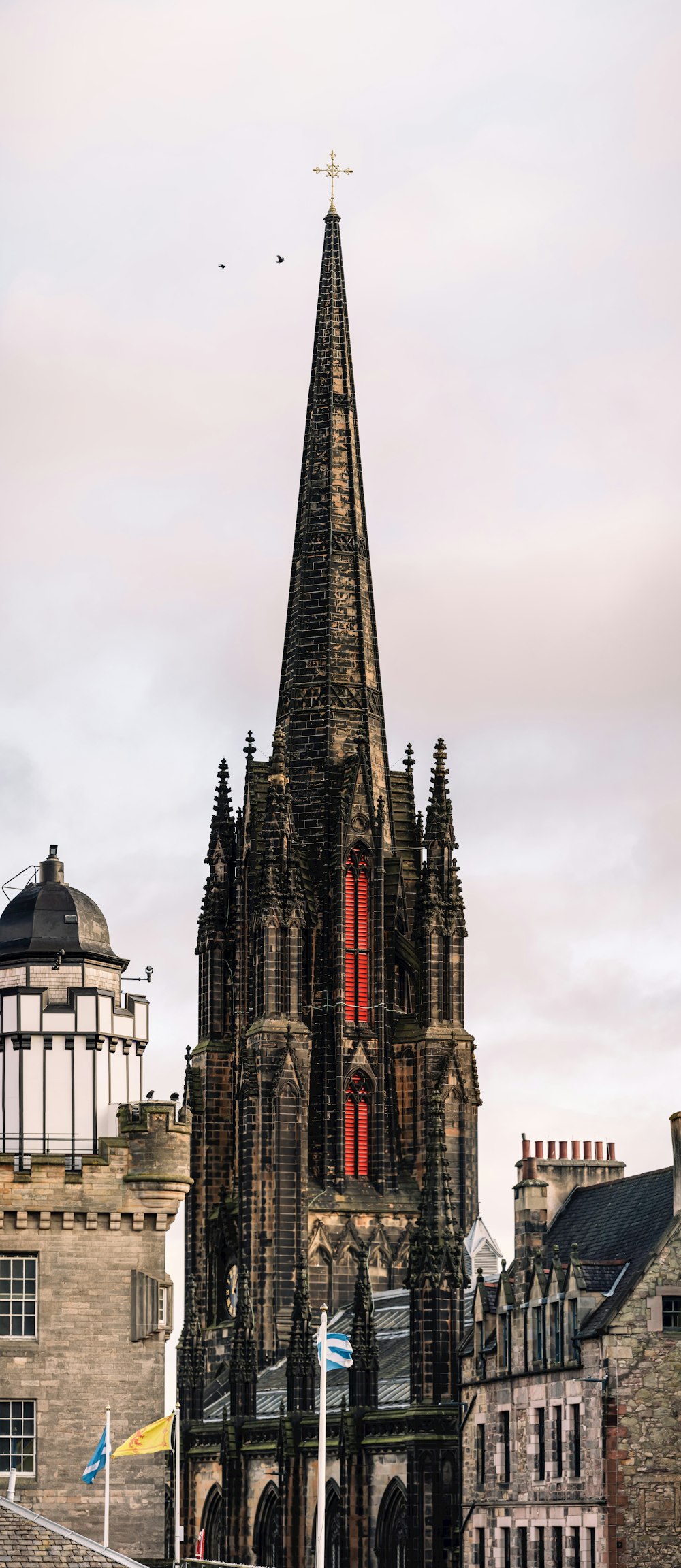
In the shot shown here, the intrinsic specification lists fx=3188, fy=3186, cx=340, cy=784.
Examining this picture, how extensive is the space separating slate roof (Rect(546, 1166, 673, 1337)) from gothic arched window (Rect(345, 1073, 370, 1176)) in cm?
3523

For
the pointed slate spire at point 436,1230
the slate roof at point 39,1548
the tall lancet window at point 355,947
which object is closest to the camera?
the slate roof at point 39,1548

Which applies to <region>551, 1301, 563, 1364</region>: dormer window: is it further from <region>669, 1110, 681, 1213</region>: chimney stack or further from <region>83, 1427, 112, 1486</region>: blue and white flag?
<region>83, 1427, 112, 1486</region>: blue and white flag

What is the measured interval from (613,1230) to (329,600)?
5514 centimetres

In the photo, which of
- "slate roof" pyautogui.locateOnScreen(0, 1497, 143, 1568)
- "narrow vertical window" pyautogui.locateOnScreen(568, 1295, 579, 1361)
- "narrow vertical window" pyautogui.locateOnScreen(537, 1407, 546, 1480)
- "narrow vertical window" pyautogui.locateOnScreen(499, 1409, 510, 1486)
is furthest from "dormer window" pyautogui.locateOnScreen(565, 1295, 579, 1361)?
"slate roof" pyautogui.locateOnScreen(0, 1497, 143, 1568)

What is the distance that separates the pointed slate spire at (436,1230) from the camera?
98188 mm

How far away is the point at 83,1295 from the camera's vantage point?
81.1 metres

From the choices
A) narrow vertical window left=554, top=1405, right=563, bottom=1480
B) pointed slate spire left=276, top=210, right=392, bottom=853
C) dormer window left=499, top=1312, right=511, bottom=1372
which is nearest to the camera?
narrow vertical window left=554, top=1405, right=563, bottom=1480

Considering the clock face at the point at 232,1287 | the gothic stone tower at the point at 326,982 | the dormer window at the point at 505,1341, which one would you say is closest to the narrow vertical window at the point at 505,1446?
the dormer window at the point at 505,1341

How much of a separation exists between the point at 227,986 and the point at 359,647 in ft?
52.5

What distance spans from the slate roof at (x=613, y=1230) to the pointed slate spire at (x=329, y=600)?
4278 cm

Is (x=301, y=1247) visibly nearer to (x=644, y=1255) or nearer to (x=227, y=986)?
(x=227, y=986)

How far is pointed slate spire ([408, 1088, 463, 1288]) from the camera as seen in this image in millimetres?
98188

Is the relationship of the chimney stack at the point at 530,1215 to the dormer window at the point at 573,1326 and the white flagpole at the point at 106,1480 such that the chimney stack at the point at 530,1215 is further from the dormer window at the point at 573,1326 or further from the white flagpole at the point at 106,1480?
the white flagpole at the point at 106,1480

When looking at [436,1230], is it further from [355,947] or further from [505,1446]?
[355,947]
